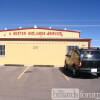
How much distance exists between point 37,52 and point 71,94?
34.6 feet

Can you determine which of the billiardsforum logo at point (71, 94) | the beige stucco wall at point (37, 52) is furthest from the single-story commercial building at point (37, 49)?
the billiardsforum logo at point (71, 94)

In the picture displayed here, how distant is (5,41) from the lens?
16906mm

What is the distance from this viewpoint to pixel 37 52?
16734mm

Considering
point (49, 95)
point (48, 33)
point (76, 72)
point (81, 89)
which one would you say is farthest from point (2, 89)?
point (48, 33)

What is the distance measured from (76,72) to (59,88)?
118 inches

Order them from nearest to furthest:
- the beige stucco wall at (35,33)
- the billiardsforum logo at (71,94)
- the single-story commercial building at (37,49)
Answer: the billiardsforum logo at (71,94)
the single-story commercial building at (37,49)
the beige stucco wall at (35,33)

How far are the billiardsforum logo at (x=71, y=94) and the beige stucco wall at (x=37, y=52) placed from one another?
9.39 m

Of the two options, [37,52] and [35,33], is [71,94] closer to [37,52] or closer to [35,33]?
[37,52]

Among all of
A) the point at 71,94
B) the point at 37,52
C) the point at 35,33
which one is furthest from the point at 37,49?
the point at 71,94

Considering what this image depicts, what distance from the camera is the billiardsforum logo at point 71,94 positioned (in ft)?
20.0

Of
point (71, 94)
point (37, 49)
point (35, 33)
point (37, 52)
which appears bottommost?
point (71, 94)

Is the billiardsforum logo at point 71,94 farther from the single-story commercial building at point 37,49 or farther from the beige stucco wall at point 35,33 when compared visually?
the beige stucco wall at point 35,33

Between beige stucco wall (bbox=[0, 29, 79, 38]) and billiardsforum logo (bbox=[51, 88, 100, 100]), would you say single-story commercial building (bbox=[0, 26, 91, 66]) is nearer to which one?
beige stucco wall (bbox=[0, 29, 79, 38])

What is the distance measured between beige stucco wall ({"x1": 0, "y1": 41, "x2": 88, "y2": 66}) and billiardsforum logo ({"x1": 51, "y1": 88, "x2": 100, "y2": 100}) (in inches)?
370
